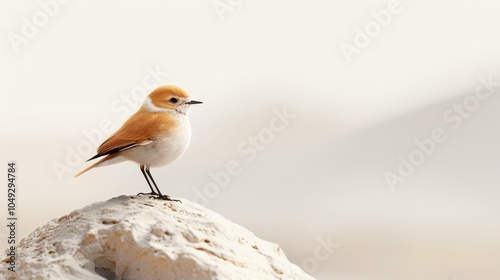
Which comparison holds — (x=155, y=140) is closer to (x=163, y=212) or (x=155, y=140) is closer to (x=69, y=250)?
(x=163, y=212)

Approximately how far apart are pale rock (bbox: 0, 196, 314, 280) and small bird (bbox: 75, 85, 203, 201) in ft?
0.98

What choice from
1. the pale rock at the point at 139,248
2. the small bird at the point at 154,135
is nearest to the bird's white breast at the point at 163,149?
the small bird at the point at 154,135

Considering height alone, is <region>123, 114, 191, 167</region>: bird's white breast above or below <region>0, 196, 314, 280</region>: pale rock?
above

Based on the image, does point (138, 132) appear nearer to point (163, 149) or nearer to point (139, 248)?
point (163, 149)

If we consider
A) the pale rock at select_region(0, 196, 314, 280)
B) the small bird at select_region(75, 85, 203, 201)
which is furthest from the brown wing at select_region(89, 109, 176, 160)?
the pale rock at select_region(0, 196, 314, 280)

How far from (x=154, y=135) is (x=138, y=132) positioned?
0.38 feet

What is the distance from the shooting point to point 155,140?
4.93m

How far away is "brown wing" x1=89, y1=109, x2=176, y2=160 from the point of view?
4879 mm

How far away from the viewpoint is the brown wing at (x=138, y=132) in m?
4.88

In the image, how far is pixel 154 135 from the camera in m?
4.92

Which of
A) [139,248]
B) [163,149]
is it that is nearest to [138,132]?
[163,149]

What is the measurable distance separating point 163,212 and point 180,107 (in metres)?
0.82

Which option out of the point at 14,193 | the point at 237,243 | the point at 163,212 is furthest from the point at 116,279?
the point at 14,193

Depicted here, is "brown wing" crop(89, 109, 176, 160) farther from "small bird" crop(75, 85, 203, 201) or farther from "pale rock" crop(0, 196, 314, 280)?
"pale rock" crop(0, 196, 314, 280)
